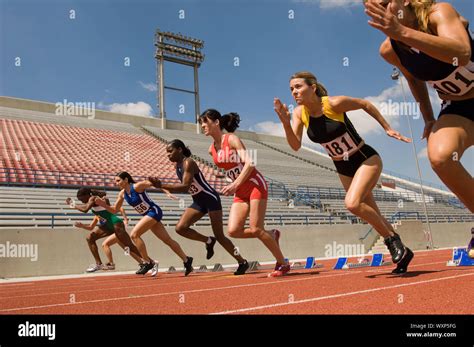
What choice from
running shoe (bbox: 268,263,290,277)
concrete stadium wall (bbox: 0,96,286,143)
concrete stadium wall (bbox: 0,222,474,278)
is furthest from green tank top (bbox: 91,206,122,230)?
concrete stadium wall (bbox: 0,96,286,143)

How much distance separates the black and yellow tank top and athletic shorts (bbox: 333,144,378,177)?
52 mm

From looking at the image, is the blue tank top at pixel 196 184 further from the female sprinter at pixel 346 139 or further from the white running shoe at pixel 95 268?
the white running shoe at pixel 95 268

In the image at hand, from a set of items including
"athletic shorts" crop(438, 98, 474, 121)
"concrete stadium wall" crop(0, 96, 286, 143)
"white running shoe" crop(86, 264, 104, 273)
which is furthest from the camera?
"concrete stadium wall" crop(0, 96, 286, 143)

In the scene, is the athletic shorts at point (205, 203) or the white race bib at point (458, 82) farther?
the athletic shorts at point (205, 203)

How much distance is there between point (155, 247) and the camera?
1355cm

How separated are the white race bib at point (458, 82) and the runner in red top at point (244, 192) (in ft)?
11.0

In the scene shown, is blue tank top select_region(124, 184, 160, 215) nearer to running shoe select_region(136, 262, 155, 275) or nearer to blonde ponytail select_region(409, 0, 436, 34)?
running shoe select_region(136, 262, 155, 275)

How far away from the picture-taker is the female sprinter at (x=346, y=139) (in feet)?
15.2

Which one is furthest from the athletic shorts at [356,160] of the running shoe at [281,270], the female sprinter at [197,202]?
the female sprinter at [197,202]

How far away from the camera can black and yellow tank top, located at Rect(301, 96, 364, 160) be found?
16.0 ft

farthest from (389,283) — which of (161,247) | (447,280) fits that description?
(161,247)

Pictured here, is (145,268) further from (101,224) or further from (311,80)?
(311,80)

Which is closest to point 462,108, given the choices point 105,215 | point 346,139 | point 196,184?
point 346,139
